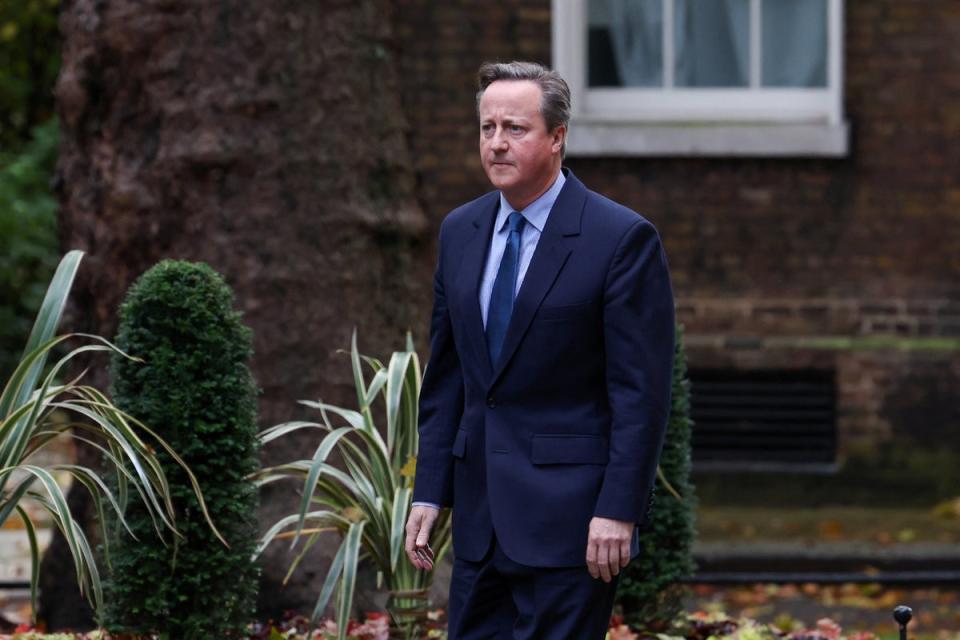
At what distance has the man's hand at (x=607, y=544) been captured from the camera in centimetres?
388

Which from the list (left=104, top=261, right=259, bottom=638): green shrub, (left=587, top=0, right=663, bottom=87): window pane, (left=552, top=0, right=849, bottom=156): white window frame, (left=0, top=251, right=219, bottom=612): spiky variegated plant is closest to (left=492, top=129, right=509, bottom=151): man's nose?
(left=0, top=251, right=219, bottom=612): spiky variegated plant

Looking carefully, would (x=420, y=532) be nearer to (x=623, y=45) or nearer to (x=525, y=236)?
(x=525, y=236)

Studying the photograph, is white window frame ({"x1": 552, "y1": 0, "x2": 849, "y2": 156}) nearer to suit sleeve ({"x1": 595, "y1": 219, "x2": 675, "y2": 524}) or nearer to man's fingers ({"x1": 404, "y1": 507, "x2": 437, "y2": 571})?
man's fingers ({"x1": 404, "y1": 507, "x2": 437, "y2": 571})

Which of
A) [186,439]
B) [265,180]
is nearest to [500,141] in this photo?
[186,439]

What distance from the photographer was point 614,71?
36.9 ft

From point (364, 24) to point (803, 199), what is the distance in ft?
15.3

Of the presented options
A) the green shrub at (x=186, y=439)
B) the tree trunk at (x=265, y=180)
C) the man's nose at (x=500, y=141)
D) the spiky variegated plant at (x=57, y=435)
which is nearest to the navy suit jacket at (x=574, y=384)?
the man's nose at (x=500, y=141)

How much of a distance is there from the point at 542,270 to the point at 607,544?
63cm

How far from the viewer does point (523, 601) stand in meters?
4.07

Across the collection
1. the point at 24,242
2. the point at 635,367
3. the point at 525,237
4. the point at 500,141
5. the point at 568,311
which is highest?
the point at 500,141

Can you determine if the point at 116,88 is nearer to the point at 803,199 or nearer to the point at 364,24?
the point at 364,24

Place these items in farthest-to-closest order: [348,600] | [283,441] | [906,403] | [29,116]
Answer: [29,116] → [906,403] → [283,441] → [348,600]

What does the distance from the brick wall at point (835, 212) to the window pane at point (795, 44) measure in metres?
0.30

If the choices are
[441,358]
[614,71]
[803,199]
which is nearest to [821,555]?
[803,199]
